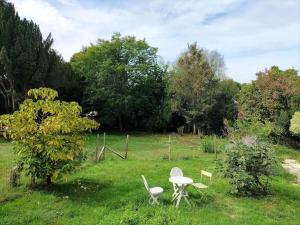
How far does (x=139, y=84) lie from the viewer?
111 feet

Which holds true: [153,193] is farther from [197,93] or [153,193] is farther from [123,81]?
[123,81]

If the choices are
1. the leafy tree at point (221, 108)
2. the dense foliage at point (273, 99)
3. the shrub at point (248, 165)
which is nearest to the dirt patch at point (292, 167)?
the shrub at point (248, 165)

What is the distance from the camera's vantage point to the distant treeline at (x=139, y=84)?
25.5m

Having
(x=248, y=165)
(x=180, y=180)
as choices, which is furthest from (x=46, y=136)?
(x=248, y=165)

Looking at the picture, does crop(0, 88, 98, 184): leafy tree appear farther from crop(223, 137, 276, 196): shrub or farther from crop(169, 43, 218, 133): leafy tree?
crop(169, 43, 218, 133): leafy tree

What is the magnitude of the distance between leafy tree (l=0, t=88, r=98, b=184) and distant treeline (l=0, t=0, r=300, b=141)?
15.8 meters

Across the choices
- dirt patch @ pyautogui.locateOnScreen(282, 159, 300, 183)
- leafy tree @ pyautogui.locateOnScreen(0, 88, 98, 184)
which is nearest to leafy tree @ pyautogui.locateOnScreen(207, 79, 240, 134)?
dirt patch @ pyautogui.locateOnScreen(282, 159, 300, 183)

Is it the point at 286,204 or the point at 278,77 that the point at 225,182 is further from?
the point at 278,77

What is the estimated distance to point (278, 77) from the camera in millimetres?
26344

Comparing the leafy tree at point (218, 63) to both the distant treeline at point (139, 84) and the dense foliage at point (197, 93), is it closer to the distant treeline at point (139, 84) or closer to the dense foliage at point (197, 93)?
the distant treeline at point (139, 84)

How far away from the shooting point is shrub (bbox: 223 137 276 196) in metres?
9.88

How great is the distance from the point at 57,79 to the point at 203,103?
1256 centimetres

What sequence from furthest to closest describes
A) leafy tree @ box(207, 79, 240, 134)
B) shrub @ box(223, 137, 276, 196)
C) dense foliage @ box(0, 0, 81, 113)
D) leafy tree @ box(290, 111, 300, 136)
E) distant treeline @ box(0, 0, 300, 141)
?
leafy tree @ box(207, 79, 240, 134) → distant treeline @ box(0, 0, 300, 141) → dense foliage @ box(0, 0, 81, 113) → leafy tree @ box(290, 111, 300, 136) → shrub @ box(223, 137, 276, 196)

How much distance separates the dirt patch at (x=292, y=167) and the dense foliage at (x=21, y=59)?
18.0 metres
